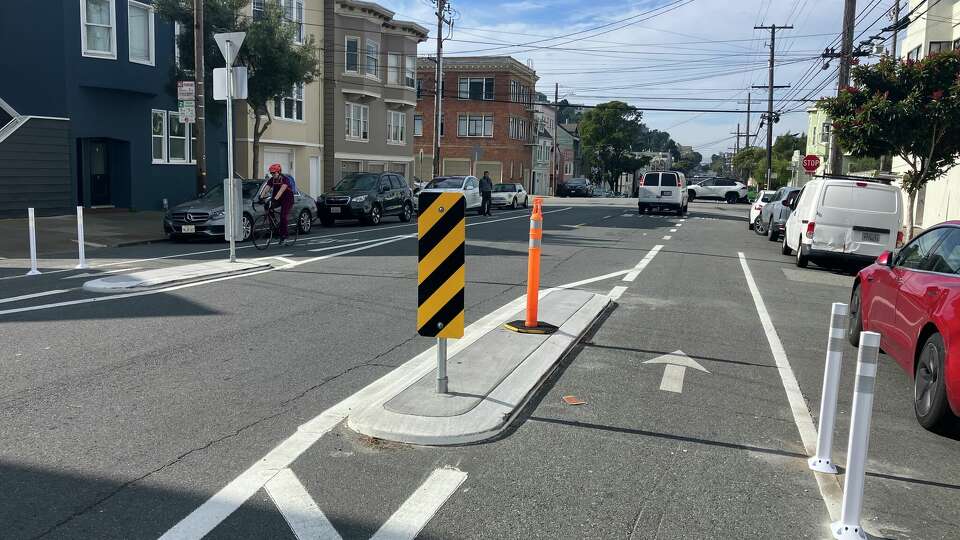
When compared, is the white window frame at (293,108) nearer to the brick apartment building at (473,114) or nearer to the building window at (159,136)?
the building window at (159,136)

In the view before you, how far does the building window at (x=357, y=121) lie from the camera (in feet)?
127

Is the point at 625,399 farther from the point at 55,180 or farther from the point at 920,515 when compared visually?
the point at 55,180

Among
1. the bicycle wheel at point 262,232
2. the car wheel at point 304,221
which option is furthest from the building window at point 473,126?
the bicycle wheel at point 262,232

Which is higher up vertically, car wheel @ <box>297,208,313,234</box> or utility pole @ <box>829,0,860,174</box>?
utility pole @ <box>829,0,860,174</box>

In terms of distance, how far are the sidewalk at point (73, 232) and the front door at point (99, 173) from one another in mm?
1003

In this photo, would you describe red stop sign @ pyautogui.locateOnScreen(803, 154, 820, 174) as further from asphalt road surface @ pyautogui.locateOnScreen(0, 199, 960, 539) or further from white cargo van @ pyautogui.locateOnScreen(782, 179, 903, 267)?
asphalt road surface @ pyautogui.locateOnScreen(0, 199, 960, 539)

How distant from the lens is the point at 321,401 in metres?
6.00

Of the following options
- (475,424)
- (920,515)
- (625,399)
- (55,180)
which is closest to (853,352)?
(625,399)

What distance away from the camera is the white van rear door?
50.1 ft

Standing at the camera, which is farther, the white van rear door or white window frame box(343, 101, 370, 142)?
white window frame box(343, 101, 370, 142)

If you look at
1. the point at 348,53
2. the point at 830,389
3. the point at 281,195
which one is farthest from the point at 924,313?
the point at 348,53

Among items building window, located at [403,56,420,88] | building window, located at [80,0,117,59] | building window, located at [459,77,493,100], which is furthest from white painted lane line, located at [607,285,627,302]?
building window, located at [459,77,493,100]

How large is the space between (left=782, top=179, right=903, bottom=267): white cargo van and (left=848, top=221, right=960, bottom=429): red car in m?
7.68

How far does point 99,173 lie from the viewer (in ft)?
82.9
